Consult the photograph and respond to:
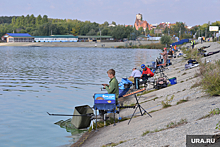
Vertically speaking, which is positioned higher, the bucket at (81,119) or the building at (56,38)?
the building at (56,38)

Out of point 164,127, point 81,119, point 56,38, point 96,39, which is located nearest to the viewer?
point 164,127

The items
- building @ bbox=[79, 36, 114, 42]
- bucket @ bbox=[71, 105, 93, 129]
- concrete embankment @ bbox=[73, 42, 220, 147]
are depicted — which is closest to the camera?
concrete embankment @ bbox=[73, 42, 220, 147]

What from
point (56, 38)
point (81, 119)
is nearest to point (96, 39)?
point (56, 38)

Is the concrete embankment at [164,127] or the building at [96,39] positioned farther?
the building at [96,39]

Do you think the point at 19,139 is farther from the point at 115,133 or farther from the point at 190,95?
the point at 190,95

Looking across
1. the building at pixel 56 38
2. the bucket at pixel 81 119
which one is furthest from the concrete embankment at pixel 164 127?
the building at pixel 56 38

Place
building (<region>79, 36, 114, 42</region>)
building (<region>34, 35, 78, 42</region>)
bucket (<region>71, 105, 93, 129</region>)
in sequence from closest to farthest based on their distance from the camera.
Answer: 1. bucket (<region>71, 105, 93, 129</region>)
2. building (<region>34, 35, 78, 42</region>)
3. building (<region>79, 36, 114, 42</region>)

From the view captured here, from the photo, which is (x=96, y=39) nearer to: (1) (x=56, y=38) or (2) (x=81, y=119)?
(1) (x=56, y=38)

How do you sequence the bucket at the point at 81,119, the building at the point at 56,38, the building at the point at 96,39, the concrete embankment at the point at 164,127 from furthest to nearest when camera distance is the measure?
the building at the point at 96,39
the building at the point at 56,38
the bucket at the point at 81,119
the concrete embankment at the point at 164,127

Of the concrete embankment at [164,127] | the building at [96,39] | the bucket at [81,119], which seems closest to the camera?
the concrete embankment at [164,127]

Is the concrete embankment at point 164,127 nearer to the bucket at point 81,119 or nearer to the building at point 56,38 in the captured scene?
the bucket at point 81,119

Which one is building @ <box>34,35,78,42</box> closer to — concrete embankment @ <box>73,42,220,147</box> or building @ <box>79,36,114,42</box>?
building @ <box>79,36,114,42</box>

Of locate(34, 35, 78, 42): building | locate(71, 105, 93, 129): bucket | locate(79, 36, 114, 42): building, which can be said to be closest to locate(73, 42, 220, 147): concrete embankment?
locate(71, 105, 93, 129): bucket

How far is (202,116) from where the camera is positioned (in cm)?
712
